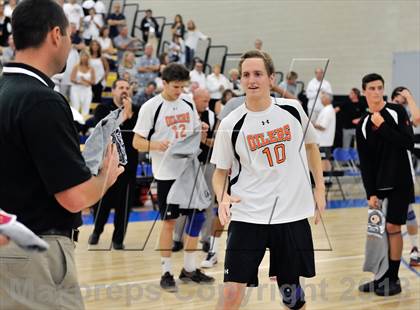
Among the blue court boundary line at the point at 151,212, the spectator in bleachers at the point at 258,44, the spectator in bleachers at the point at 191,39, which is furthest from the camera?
the spectator in bleachers at the point at 191,39

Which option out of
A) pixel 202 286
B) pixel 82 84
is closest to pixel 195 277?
pixel 202 286

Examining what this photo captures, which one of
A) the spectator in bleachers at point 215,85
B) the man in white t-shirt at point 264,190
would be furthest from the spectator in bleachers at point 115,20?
the man in white t-shirt at point 264,190

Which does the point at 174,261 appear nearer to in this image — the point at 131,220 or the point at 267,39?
the point at 131,220

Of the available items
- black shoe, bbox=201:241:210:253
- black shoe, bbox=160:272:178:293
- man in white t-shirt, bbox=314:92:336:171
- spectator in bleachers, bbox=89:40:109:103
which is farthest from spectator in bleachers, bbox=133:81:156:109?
black shoe, bbox=160:272:178:293

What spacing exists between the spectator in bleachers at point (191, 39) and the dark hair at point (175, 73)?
7876 millimetres

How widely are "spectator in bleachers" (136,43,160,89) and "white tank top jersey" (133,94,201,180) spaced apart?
825 cm

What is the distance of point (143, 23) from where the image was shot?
18.1m

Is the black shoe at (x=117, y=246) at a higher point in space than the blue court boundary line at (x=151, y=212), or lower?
higher

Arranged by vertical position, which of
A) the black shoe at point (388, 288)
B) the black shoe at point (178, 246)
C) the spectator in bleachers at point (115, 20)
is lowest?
the black shoe at point (178, 246)

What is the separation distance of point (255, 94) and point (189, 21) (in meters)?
10.6

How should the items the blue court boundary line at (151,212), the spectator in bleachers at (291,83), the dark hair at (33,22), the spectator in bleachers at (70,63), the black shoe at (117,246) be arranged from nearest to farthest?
the dark hair at (33,22)
the spectator in bleachers at (291,83)
the black shoe at (117,246)
the blue court boundary line at (151,212)
the spectator in bleachers at (70,63)

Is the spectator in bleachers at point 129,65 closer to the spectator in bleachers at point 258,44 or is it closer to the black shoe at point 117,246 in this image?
the spectator in bleachers at point 258,44

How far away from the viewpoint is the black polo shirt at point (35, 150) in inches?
101

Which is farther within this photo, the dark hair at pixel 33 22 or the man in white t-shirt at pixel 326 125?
the man in white t-shirt at pixel 326 125
